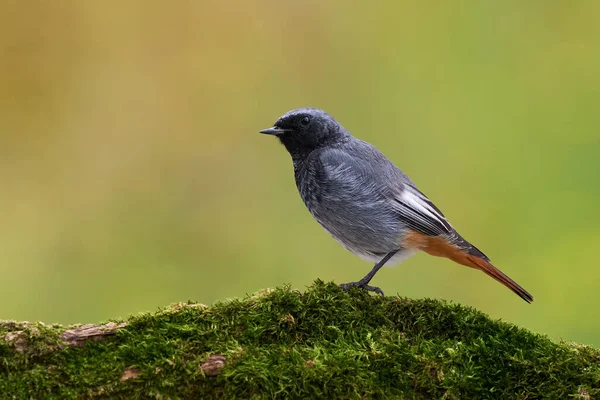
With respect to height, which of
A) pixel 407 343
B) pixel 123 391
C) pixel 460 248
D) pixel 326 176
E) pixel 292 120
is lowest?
pixel 123 391

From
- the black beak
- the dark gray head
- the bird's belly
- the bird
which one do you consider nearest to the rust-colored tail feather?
the bird

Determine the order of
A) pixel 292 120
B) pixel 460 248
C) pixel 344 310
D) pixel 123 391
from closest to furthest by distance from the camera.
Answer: pixel 123 391
pixel 344 310
pixel 460 248
pixel 292 120

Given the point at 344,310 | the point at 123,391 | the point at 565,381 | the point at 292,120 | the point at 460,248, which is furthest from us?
the point at 292,120

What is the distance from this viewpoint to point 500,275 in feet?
14.3

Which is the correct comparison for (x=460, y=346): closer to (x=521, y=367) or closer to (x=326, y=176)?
(x=521, y=367)

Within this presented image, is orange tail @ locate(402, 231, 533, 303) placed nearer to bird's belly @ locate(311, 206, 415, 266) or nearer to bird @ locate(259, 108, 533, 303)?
bird @ locate(259, 108, 533, 303)

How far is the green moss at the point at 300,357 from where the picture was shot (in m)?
2.88

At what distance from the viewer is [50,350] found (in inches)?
116

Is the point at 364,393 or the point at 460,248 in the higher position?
the point at 460,248

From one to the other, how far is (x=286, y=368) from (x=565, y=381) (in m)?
Result: 1.37

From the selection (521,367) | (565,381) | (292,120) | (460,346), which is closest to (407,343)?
(460,346)

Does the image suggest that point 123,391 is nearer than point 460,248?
Yes

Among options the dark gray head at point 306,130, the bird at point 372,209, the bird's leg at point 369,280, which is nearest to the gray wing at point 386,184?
the bird at point 372,209

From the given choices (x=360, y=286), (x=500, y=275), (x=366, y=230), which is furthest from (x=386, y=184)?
(x=500, y=275)
